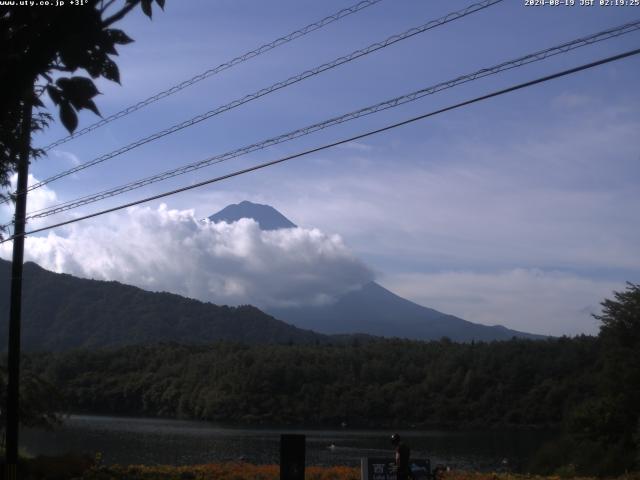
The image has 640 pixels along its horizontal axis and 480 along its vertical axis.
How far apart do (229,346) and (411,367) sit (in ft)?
103

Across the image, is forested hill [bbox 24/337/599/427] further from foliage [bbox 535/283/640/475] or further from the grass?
the grass

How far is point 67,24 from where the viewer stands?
4172mm

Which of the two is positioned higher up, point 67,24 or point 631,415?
point 67,24

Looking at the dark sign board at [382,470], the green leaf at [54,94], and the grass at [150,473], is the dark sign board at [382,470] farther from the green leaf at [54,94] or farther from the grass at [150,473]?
the green leaf at [54,94]

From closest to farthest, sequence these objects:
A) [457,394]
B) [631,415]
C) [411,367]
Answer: [631,415] < [457,394] < [411,367]

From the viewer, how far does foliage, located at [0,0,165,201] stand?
4.16m

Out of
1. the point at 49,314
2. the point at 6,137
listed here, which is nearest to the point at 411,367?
the point at 6,137

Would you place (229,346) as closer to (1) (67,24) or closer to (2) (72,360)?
(2) (72,360)

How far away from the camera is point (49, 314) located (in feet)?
604

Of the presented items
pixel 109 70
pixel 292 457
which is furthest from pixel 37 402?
pixel 109 70

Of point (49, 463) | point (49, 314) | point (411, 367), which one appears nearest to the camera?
point (49, 463)

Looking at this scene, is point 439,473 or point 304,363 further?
point 304,363

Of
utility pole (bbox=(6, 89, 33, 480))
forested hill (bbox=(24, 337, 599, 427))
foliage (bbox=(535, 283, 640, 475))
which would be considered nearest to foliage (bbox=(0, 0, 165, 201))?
utility pole (bbox=(6, 89, 33, 480))

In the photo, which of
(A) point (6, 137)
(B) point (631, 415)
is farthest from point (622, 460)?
(A) point (6, 137)
